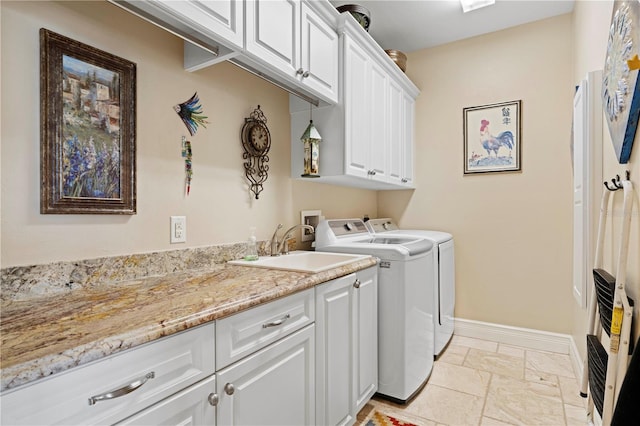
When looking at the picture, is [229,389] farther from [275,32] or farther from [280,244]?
[275,32]

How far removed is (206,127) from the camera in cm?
167

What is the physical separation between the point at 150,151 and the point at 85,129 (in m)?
0.26

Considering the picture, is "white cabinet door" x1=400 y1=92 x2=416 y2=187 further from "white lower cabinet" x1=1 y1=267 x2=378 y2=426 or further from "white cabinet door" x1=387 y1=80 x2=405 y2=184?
"white lower cabinet" x1=1 y1=267 x2=378 y2=426

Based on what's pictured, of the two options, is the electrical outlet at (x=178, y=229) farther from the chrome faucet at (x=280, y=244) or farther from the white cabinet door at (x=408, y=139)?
the white cabinet door at (x=408, y=139)

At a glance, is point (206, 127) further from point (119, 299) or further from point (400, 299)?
point (400, 299)

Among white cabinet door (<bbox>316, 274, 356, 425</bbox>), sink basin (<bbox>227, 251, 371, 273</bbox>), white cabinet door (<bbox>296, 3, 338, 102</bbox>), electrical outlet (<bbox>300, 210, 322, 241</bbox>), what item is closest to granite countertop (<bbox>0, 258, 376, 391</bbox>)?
white cabinet door (<bbox>316, 274, 356, 425</bbox>)

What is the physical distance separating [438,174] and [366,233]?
1053 mm

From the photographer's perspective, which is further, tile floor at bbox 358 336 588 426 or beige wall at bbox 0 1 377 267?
tile floor at bbox 358 336 588 426

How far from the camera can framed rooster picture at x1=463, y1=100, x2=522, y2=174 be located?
9.68ft

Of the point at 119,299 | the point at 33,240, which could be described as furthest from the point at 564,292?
the point at 33,240

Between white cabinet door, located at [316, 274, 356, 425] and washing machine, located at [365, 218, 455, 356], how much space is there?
3.64 ft

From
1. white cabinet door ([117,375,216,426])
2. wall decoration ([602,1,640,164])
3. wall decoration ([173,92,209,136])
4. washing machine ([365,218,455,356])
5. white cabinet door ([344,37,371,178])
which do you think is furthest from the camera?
washing machine ([365,218,455,356])

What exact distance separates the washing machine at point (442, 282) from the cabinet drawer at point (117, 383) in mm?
2007

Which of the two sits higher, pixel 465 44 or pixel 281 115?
pixel 465 44
